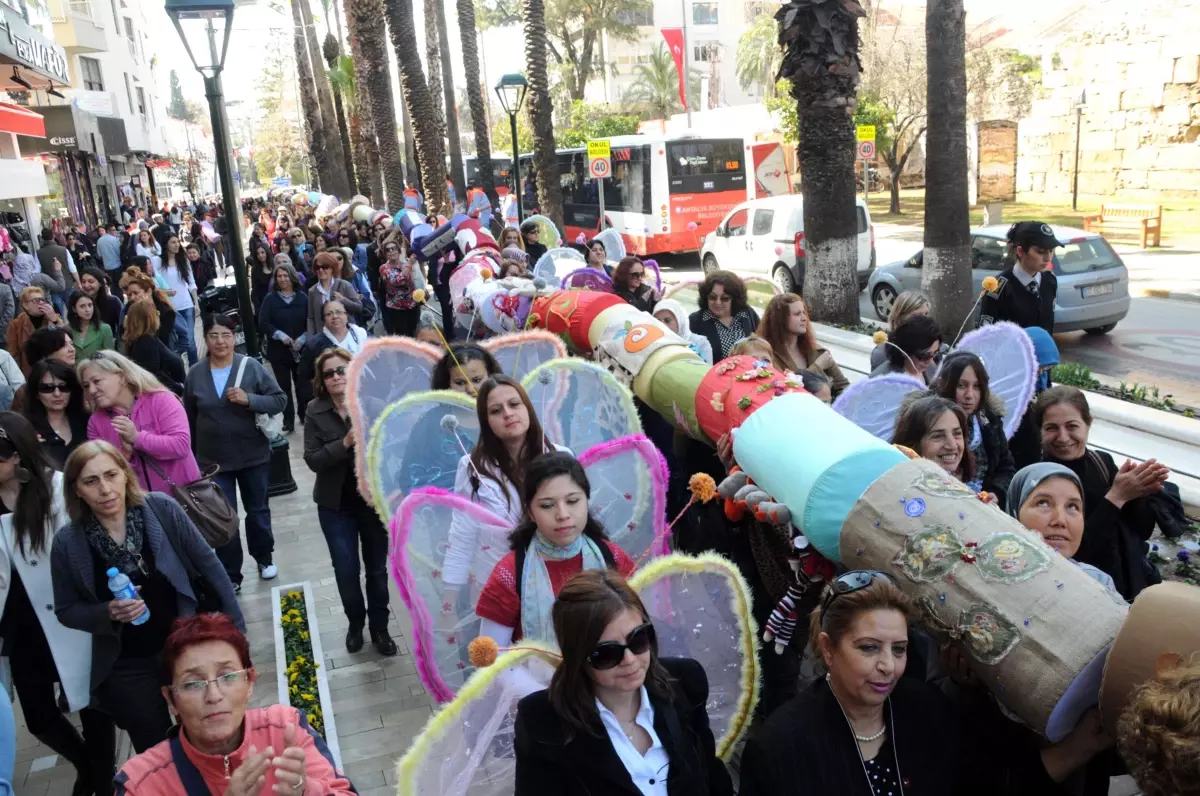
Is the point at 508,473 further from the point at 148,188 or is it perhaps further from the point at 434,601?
the point at 148,188

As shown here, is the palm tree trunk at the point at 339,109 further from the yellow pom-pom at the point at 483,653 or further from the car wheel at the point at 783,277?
the yellow pom-pom at the point at 483,653

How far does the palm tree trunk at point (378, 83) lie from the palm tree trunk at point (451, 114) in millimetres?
2080

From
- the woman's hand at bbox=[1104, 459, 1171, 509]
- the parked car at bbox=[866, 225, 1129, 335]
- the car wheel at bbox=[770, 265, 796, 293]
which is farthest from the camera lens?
the car wheel at bbox=[770, 265, 796, 293]

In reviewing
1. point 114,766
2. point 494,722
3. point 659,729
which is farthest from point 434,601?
point 114,766

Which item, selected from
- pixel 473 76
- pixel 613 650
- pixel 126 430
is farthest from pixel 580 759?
pixel 473 76

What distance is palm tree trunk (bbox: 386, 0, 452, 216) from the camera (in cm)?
2083

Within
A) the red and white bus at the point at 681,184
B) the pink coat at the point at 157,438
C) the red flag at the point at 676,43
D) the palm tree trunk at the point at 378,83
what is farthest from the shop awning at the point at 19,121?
the red flag at the point at 676,43

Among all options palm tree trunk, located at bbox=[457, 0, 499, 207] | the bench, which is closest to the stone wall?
the bench

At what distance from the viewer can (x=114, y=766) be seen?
435cm

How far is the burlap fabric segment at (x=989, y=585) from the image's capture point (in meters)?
2.36

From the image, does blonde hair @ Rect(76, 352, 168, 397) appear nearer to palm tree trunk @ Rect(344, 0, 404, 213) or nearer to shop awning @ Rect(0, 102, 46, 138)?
shop awning @ Rect(0, 102, 46, 138)

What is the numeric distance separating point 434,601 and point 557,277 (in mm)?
6195

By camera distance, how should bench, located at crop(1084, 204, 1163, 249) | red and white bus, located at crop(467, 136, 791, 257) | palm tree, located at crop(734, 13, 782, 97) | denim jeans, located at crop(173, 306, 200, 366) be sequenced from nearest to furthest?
denim jeans, located at crop(173, 306, 200, 366), bench, located at crop(1084, 204, 1163, 249), red and white bus, located at crop(467, 136, 791, 257), palm tree, located at crop(734, 13, 782, 97)

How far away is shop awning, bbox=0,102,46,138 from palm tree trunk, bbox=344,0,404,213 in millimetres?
7388
